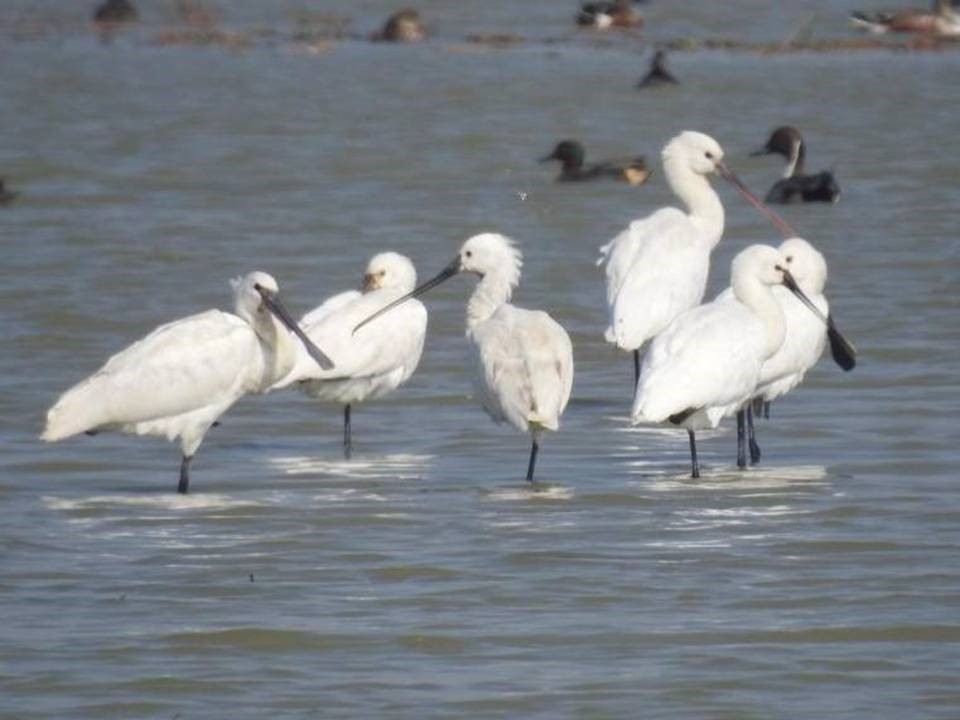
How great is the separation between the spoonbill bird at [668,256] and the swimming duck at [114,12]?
27.5 metres

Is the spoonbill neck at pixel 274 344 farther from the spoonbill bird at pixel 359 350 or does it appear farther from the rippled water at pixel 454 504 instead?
the rippled water at pixel 454 504

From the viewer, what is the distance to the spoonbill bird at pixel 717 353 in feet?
32.7

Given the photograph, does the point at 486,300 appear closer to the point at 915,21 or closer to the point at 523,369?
the point at 523,369

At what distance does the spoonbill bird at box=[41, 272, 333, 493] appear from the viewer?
392 inches

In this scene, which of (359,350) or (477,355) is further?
(359,350)

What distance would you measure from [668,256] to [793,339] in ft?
6.10

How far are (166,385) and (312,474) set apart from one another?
2.64 ft

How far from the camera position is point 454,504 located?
9789mm

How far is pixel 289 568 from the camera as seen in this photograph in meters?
8.74

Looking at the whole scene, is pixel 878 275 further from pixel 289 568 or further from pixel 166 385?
pixel 289 568

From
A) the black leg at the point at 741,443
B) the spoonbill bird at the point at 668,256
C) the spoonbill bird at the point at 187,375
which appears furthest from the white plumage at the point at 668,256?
the spoonbill bird at the point at 187,375

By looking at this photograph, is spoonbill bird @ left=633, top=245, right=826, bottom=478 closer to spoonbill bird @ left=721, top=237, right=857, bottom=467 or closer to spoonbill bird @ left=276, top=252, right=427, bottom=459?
spoonbill bird @ left=721, top=237, right=857, bottom=467

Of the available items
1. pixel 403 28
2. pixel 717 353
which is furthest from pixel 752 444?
pixel 403 28

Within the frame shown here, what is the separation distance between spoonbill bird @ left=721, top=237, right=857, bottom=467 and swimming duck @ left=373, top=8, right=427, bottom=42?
2602 cm
